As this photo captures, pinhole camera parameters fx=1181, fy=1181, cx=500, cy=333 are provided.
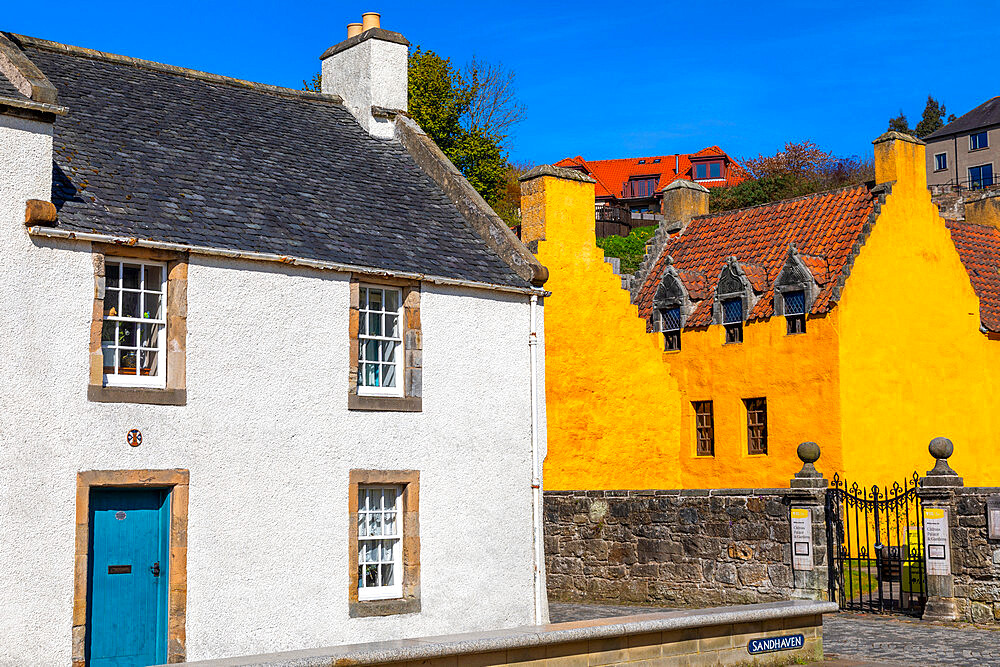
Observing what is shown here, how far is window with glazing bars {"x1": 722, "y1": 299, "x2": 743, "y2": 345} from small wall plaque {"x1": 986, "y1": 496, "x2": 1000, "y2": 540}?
10.4 meters

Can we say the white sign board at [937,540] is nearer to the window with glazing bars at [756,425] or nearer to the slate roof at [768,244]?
the slate roof at [768,244]

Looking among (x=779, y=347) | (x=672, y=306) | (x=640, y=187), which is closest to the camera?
(x=779, y=347)

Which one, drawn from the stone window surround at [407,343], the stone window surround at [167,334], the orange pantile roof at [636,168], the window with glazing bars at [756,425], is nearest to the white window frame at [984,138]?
the orange pantile roof at [636,168]

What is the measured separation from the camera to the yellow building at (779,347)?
80.1 ft

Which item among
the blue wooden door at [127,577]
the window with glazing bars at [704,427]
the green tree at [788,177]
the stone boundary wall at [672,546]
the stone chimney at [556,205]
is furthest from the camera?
the green tree at [788,177]

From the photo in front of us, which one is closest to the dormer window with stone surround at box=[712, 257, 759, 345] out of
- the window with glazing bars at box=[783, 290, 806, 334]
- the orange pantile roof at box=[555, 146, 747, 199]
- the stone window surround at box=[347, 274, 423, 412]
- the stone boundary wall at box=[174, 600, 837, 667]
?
the window with glazing bars at box=[783, 290, 806, 334]

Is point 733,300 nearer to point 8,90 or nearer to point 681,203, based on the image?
point 681,203

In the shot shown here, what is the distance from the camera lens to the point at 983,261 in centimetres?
2966

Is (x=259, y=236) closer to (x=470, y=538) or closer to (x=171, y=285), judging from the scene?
(x=171, y=285)

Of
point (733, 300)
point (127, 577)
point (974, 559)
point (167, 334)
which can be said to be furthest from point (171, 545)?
point (733, 300)

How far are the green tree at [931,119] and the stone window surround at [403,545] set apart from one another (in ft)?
283

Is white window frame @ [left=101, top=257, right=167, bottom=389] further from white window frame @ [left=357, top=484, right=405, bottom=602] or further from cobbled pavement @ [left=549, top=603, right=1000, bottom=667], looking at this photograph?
cobbled pavement @ [left=549, top=603, right=1000, bottom=667]

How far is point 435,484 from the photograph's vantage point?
15.5 meters

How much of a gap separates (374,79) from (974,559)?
1173 cm
